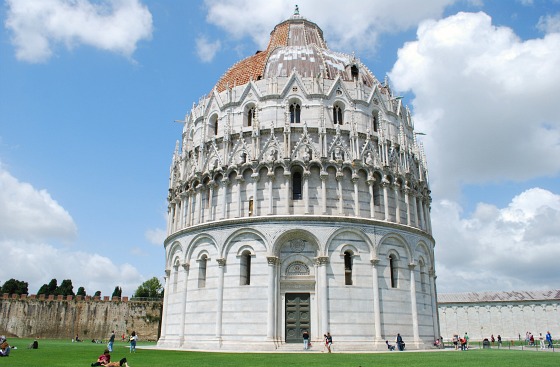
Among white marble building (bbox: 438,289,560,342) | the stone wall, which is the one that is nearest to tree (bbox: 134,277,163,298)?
the stone wall

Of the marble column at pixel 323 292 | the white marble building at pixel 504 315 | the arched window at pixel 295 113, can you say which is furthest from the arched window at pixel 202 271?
the white marble building at pixel 504 315

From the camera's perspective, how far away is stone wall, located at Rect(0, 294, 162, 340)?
5772 cm

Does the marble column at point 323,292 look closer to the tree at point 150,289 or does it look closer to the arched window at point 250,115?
the arched window at point 250,115

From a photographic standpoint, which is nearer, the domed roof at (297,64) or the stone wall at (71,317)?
the domed roof at (297,64)

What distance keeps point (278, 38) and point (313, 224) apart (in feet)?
67.8

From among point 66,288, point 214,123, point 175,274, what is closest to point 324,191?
point 214,123

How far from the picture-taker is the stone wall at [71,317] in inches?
2272

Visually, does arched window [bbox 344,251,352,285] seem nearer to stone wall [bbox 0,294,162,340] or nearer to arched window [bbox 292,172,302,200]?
arched window [bbox 292,172,302,200]

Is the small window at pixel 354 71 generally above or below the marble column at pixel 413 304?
above

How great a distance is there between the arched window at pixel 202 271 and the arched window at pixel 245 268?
316cm

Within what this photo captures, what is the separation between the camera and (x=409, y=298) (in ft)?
105

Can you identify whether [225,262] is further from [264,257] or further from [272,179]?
[272,179]

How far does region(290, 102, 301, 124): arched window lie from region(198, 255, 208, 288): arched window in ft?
37.7

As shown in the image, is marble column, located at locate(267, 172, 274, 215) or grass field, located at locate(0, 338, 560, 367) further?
Answer: marble column, located at locate(267, 172, 274, 215)
